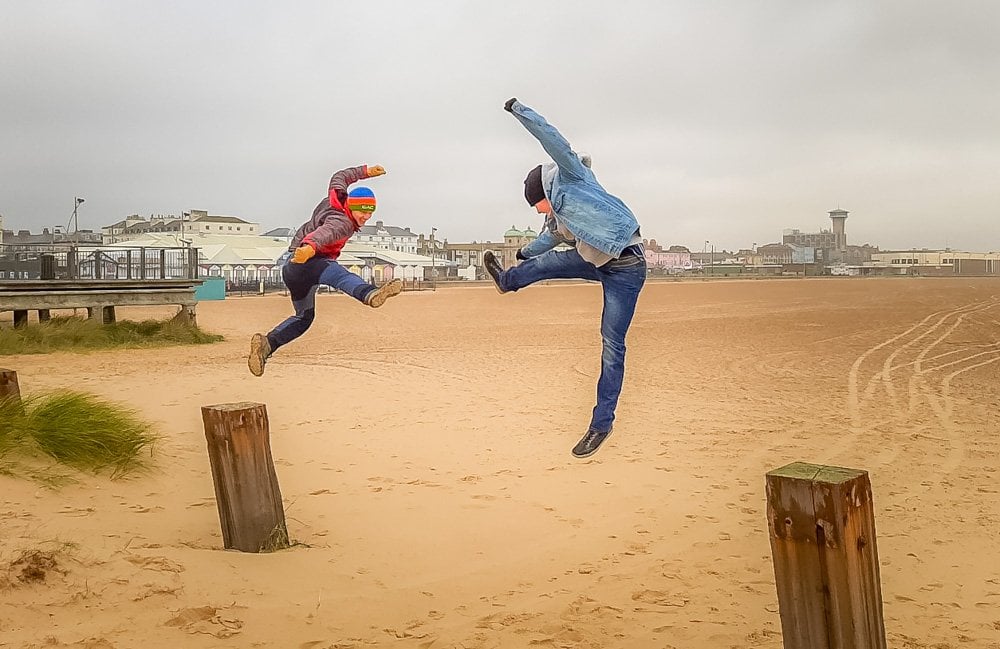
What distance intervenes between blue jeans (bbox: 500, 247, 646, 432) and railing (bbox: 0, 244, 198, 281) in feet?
49.5

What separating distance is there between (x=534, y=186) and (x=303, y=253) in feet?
5.64

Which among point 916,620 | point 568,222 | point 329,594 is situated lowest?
point 916,620

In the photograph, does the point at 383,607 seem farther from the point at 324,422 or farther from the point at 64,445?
the point at 324,422

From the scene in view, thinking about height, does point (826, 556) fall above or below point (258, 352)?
below

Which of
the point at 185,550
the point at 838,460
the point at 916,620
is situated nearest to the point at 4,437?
the point at 185,550

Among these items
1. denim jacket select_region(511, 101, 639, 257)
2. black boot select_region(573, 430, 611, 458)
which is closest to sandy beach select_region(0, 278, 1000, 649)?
black boot select_region(573, 430, 611, 458)

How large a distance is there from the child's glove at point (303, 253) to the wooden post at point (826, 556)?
148 inches

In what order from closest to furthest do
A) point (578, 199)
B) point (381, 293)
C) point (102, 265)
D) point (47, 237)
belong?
point (578, 199) → point (381, 293) → point (102, 265) → point (47, 237)

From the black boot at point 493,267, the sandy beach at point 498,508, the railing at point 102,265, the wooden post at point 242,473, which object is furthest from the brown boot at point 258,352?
the railing at point 102,265

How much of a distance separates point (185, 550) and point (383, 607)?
1.44 meters

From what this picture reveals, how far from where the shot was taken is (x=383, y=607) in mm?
5543

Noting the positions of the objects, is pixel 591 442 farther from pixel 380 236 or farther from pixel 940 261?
pixel 940 261

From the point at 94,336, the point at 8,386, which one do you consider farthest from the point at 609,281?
the point at 94,336

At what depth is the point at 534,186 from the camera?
5668 millimetres
